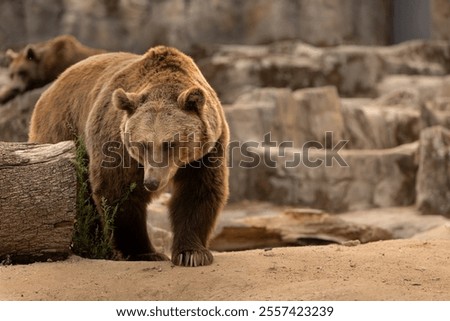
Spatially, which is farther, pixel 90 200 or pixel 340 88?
pixel 340 88

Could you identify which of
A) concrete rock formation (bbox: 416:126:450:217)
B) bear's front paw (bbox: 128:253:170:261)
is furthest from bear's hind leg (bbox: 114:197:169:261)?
concrete rock formation (bbox: 416:126:450:217)

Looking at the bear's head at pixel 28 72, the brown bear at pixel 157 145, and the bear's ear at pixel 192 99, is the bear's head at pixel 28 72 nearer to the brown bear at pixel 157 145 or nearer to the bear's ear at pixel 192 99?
the brown bear at pixel 157 145

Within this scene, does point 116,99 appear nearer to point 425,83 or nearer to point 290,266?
point 290,266

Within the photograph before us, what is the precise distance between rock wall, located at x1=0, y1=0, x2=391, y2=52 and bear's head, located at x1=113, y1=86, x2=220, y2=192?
13945 millimetres

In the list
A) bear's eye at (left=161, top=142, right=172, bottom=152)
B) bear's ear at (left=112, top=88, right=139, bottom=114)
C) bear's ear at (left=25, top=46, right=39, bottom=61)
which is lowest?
bear's eye at (left=161, top=142, right=172, bottom=152)

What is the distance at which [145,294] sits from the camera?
3861 mm

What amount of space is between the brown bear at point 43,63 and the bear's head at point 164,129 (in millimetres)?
5497

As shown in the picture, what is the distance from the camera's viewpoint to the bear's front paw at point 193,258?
444 centimetres

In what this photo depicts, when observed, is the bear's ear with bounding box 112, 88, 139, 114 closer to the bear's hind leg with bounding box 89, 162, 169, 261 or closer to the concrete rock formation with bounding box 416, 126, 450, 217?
the bear's hind leg with bounding box 89, 162, 169, 261

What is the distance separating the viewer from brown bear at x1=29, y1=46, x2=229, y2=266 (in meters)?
4.27

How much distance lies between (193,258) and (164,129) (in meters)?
0.83

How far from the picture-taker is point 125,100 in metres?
4.35

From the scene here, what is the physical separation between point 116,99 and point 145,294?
120 cm

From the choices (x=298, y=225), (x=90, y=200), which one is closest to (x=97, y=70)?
(x=90, y=200)
